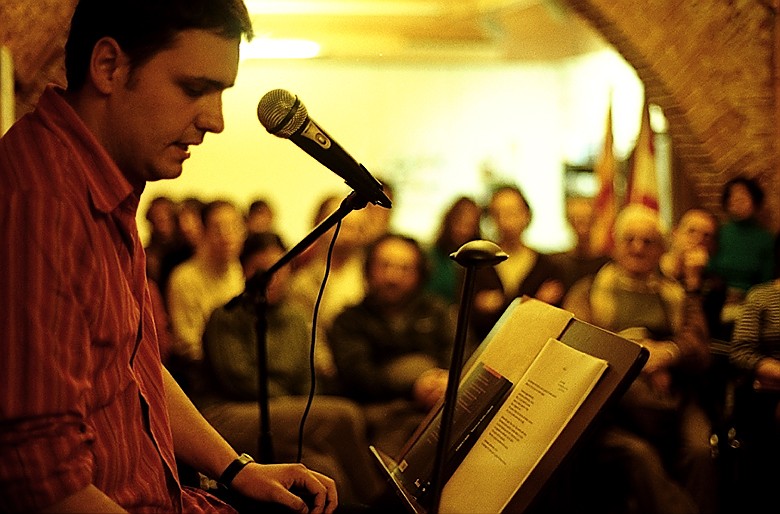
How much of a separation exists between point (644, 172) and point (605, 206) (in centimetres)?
46

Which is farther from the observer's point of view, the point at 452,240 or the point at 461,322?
the point at 452,240

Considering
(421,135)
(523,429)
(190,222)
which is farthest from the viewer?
(421,135)

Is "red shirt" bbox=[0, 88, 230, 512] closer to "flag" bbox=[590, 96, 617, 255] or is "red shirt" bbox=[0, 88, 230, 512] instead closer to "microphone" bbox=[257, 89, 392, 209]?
"microphone" bbox=[257, 89, 392, 209]

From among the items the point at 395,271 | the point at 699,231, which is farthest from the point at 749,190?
the point at 395,271

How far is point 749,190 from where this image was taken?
4.60 metres

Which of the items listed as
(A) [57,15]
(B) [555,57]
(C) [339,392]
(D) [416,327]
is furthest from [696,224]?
(B) [555,57]

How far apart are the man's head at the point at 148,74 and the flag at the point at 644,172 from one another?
4255 millimetres

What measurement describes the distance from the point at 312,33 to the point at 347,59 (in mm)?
478

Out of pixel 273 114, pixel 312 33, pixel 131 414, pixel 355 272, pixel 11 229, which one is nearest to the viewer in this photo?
pixel 11 229

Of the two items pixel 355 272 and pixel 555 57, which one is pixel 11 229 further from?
pixel 555 57

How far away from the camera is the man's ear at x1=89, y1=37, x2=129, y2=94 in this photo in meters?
1.23

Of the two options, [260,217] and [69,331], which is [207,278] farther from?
[69,331]

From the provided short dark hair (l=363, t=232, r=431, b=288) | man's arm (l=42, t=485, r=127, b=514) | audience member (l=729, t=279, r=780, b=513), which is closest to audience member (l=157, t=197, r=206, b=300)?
short dark hair (l=363, t=232, r=431, b=288)

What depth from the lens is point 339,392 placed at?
3.72m
